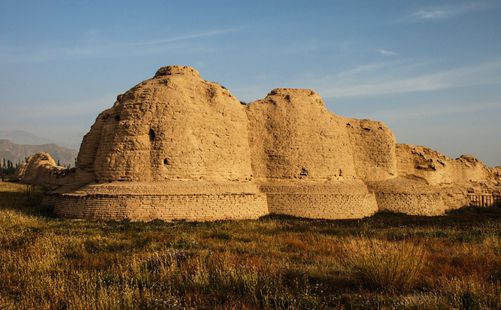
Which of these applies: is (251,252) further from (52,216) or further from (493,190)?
(493,190)

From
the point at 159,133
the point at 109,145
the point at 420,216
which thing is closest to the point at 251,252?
the point at 159,133

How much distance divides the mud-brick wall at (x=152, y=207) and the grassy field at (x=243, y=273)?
4.74 meters

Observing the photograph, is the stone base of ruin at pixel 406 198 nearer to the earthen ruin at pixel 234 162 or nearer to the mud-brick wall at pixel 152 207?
the earthen ruin at pixel 234 162

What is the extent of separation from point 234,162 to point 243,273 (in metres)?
16.1

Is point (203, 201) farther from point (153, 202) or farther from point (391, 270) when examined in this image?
point (391, 270)

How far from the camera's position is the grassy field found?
6539mm

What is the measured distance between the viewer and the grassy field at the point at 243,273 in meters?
6.54

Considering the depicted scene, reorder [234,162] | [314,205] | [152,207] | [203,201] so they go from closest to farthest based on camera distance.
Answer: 1. [152,207]
2. [203,201]
3. [234,162]
4. [314,205]

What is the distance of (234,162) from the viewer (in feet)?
78.4

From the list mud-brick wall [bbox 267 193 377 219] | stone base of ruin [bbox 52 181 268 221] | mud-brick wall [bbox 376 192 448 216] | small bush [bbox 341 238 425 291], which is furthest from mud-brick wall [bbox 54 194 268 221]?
small bush [bbox 341 238 425 291]

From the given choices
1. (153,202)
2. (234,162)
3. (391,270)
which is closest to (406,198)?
(234,162)

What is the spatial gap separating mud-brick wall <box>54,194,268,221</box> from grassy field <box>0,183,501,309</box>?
15.6 ft

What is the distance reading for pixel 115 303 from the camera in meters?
6.16

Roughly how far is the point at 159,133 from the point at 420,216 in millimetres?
16973
